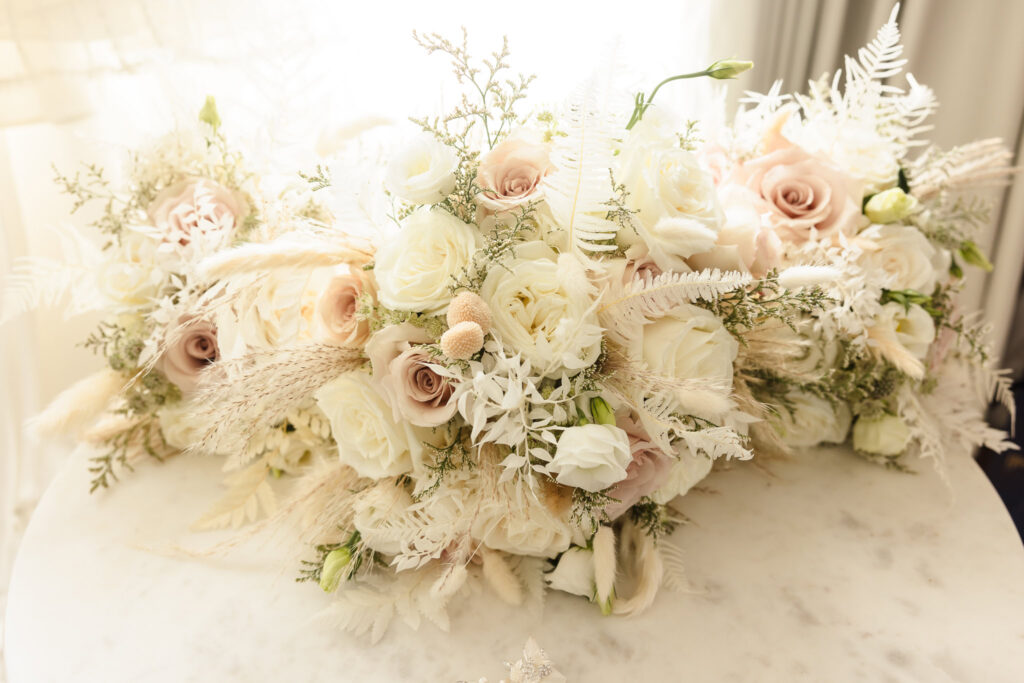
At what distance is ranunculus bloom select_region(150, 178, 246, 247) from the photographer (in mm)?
917

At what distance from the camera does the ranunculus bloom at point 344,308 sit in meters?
0.81

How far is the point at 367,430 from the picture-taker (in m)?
0.77

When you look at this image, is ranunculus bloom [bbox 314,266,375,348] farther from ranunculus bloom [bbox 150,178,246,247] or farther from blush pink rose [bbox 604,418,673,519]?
blush pink rose [bbox 604,418,673,519]

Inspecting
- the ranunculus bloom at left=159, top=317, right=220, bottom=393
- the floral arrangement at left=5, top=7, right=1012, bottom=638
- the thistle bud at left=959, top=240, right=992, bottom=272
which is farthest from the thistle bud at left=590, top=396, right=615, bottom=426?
the thistle bud at left=959, top=240, right=992, bottom=272

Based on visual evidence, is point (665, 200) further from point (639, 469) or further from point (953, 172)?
point (953, 172)

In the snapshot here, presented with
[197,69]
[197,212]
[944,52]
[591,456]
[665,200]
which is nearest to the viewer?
[591,456]

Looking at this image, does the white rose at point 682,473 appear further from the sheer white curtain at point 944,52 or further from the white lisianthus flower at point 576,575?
the sheer white curtain at point 944,52

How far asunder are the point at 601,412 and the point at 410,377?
0.66 feet

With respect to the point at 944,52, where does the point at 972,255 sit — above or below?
below

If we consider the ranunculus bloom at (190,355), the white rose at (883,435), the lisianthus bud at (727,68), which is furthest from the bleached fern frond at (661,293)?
the ranunculus bloom at (190,355)

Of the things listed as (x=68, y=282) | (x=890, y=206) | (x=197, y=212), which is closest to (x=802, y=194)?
(x=890, y=206)

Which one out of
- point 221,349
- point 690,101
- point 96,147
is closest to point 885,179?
point 690,101

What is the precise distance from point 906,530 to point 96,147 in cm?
122

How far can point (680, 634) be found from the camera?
0.79m
